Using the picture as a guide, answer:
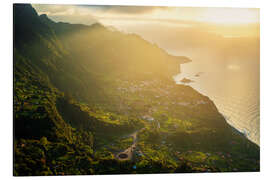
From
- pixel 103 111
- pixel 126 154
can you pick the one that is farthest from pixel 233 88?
pixel 103 111

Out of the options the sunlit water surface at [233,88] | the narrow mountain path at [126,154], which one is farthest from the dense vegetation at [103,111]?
the sunlit water surface at [233,88]

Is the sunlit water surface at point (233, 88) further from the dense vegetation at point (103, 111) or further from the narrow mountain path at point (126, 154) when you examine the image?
the narrow mountain path at point (126, 154)

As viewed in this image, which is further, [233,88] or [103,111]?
[233,88]

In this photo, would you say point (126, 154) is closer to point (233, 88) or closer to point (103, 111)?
point (103, 111)

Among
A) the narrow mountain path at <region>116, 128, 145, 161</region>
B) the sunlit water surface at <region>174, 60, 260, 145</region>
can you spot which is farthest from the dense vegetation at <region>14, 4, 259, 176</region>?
the sunlit water surface at <region>174, 60, 260, 145</region>

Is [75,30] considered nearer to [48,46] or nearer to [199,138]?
[48,46]

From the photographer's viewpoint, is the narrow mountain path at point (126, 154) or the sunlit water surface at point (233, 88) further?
the sunlit water surface at point (233, 88)

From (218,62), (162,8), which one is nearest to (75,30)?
(162,8)

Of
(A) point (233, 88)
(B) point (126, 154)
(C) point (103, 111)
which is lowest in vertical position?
(B) point (126, 154)
